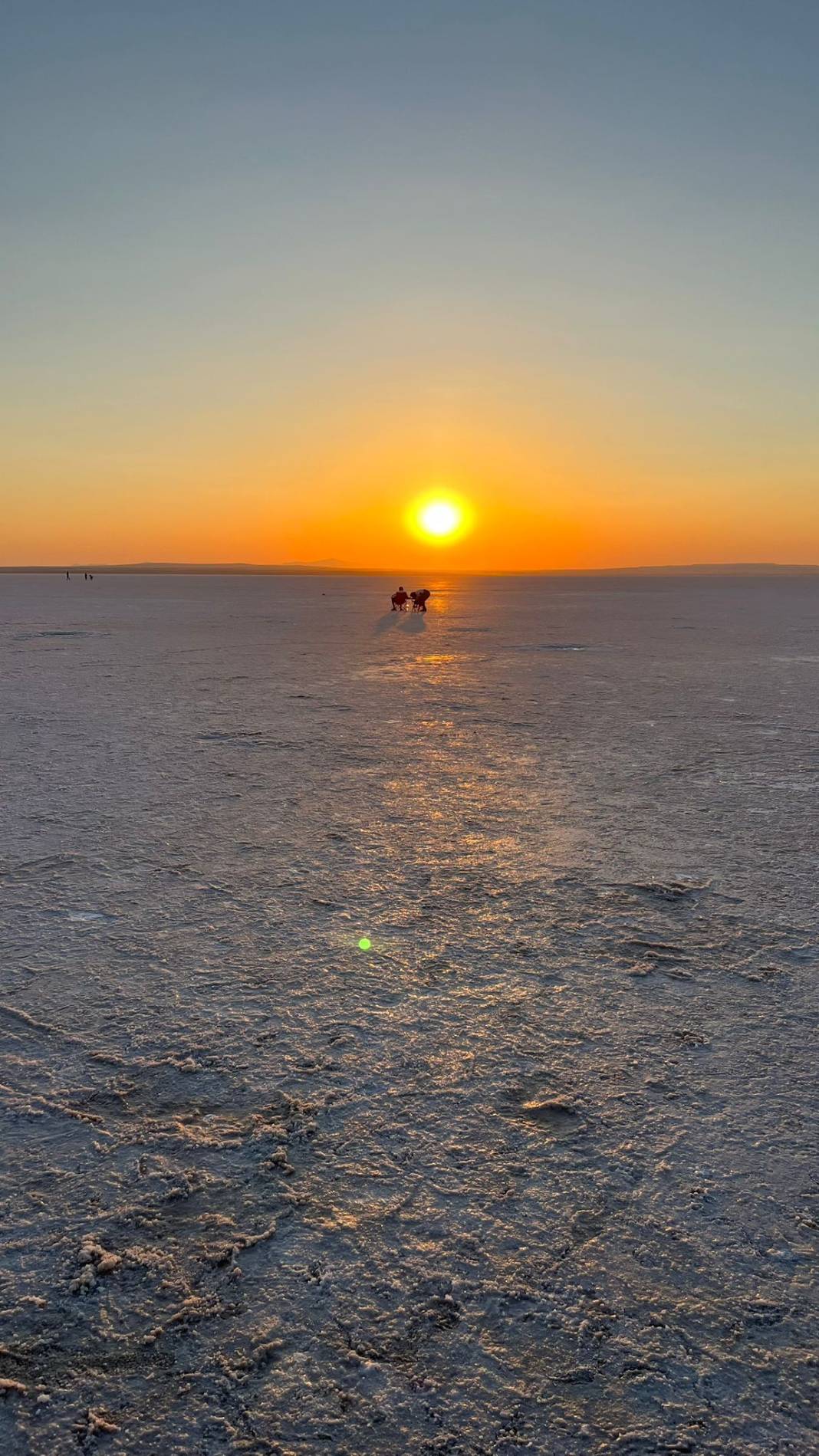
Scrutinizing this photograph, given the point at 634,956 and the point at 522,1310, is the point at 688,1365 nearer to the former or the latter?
the point at 522,1310

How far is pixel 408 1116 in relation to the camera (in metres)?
2.17

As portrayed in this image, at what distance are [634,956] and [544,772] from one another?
112 inches

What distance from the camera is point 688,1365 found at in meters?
1.50

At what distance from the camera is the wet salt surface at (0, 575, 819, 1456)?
58.1 inches

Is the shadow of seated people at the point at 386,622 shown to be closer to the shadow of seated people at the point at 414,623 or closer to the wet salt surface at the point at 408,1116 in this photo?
the shadow of seated people at the point at 414,623

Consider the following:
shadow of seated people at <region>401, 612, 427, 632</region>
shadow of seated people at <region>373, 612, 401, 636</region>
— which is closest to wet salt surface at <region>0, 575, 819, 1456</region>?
shadow of seated people at <region>373, 612, 401, 636</region>

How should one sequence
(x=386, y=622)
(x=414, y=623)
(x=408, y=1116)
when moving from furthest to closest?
1. (x=386, y=622)
2. (x=414, y=623)
3. (x=408, y=1116)

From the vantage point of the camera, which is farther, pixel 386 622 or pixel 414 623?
pixel 386 622

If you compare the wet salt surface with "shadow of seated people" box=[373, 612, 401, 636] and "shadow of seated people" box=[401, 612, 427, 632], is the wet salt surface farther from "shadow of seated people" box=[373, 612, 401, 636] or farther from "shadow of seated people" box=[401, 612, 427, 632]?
"shadow of seated people" box=[401, 612, 427, 632]

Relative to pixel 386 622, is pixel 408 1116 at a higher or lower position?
lower

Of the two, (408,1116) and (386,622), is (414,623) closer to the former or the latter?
(386,622)

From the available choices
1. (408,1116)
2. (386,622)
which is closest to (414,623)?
(386,622)

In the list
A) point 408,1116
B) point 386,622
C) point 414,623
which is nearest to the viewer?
point 408,1116

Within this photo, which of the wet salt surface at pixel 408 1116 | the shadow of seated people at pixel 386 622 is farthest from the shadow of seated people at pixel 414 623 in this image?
the wet salt surface at pixel 408 1116
